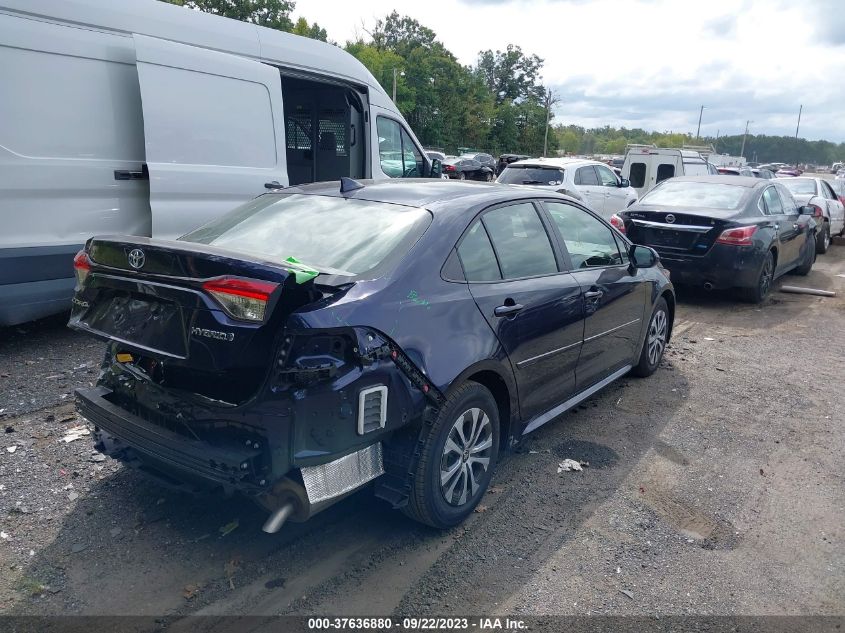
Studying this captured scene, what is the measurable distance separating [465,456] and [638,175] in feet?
63.4

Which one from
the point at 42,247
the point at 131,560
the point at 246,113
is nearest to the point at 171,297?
the point at 131,560

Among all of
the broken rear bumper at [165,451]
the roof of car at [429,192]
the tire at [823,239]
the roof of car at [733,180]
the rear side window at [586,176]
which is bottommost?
the tire at [823,239]

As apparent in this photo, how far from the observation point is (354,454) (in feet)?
9.75

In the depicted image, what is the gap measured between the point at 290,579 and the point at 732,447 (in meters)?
3.22

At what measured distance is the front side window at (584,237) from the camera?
453 cm

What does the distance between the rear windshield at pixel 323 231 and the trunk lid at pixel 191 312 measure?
1.46ft

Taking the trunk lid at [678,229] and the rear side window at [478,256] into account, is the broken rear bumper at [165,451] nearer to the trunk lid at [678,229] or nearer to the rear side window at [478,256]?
the rear side window at [478,256]

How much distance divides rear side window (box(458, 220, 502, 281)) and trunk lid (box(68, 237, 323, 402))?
97 cm

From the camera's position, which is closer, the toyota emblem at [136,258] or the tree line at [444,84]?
the toyota emblem at [136,258]

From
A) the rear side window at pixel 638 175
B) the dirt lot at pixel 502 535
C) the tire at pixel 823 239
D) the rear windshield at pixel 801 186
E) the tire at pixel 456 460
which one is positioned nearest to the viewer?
the dirt lot at pixel 502 535

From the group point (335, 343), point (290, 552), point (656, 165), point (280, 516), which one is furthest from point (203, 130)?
point (656, 165)

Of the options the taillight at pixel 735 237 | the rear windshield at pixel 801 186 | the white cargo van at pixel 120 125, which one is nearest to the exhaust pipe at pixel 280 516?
the white cargo van at pixel 120 125

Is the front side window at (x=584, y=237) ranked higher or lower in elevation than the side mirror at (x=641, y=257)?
higher

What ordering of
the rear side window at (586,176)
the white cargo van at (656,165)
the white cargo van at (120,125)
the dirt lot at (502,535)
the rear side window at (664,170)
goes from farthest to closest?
the rear side window at (664,170), the white cargo van at (656,165), the rear side window at (586,176), the white cargo van at (120,125), the dirt lot at (502,535)
